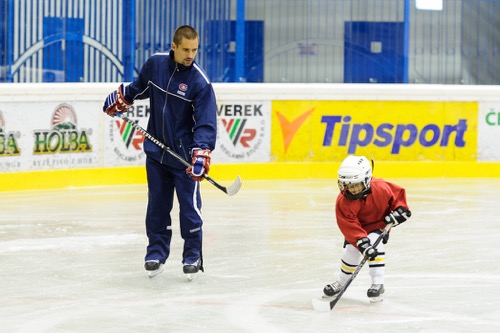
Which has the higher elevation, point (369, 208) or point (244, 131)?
point (369, 208)

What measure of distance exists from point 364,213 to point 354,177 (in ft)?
1.08

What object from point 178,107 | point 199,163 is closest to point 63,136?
point 178,107

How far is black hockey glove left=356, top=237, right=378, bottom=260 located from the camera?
6.54m

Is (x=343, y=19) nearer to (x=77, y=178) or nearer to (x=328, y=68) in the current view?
(x=328, y=68)

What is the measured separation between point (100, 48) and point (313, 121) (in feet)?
8.34

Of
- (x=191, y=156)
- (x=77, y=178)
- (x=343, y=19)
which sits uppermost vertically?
(x=343, y=19)

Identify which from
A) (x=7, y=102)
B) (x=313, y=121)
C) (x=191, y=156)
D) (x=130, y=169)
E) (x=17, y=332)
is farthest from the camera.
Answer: (x=313, y=121)

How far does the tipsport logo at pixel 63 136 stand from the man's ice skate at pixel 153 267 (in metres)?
4.84

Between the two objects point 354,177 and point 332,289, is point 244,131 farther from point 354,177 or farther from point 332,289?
point 354,177

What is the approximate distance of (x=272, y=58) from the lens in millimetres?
14039

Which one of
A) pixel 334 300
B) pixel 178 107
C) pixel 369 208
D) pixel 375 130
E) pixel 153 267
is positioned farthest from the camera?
pixel 375 130

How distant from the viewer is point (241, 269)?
315 inches

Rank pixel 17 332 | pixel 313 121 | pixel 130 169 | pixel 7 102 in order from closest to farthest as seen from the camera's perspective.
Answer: pixel 17 332 → pixel 7 102 → pixel 130 169 → pixel 313 121

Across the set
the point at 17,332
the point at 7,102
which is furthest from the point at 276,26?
the point at 17,332
